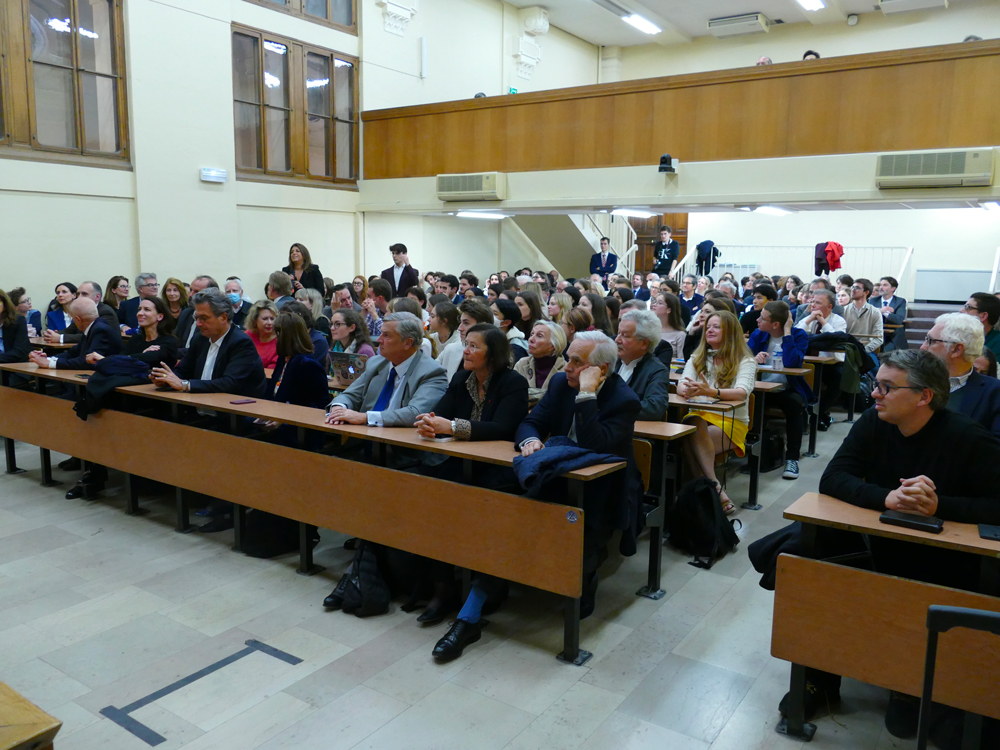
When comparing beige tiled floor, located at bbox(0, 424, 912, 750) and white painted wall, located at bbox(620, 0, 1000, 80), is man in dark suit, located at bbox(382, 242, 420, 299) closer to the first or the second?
beige tiled floor, located at bbox(0, 424, 912, 750)

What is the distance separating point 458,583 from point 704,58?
48.9ft

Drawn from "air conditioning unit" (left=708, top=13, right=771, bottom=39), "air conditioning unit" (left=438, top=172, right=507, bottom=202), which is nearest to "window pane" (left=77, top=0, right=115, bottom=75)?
"air conditioning unit" (left=438, top=172, right=507, bottom=202)

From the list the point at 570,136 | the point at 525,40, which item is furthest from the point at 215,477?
the point at 525,40

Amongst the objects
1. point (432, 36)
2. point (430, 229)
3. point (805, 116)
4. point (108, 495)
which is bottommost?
point (108, 495)

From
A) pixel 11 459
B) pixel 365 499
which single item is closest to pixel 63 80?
pixel 11 459

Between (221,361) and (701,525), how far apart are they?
9.61 feet

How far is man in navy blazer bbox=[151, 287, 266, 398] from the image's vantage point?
14.1 feet

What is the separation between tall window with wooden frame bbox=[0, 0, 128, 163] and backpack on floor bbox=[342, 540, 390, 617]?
662cm

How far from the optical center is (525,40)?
13.8 m

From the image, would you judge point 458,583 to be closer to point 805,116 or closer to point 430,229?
point 805,116

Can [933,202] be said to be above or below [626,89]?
below

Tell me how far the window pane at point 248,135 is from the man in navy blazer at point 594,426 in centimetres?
799

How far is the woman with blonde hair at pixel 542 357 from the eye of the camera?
13.2ft

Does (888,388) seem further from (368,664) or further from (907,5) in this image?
(907,5)
